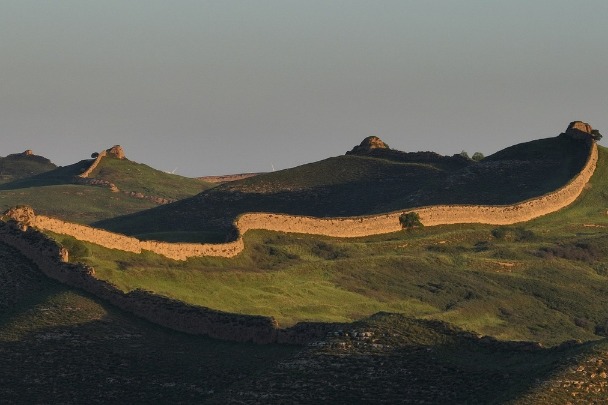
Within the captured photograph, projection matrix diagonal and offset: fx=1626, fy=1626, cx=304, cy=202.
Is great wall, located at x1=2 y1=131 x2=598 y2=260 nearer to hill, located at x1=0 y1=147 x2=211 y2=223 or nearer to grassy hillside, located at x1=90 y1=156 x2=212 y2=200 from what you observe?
hill, located at x1=0 y1=147 x2=211 y2=223

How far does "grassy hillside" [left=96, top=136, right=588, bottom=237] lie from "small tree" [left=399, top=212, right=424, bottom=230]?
1265cm

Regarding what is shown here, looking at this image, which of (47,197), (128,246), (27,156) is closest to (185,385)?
(128,246)

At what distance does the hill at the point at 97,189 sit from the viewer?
130m

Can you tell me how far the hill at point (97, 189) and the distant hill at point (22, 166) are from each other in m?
1.79

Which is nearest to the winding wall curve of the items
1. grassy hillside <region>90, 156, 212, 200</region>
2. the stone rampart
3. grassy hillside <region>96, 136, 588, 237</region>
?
grassy hillside <region>96, 136, 588, 237</region>

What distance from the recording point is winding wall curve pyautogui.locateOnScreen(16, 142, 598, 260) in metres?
71.0

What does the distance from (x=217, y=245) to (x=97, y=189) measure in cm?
6854

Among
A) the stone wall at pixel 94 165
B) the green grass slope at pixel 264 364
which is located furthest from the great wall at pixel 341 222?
the stone wall at pixel 94 165

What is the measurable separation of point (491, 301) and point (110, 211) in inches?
Answer: 2505

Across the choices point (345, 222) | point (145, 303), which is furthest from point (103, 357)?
point (345, 222)

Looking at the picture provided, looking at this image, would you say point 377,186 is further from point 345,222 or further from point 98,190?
point 98,190

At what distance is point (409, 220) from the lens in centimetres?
9569

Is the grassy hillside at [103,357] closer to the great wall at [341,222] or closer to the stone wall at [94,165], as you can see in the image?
the great wall at [341,222]

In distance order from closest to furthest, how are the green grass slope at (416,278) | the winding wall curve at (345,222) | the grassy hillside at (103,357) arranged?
the grassy hillside at (103,357) → the green grass slope at (416,278) → the winding wall curve at (345,222)
